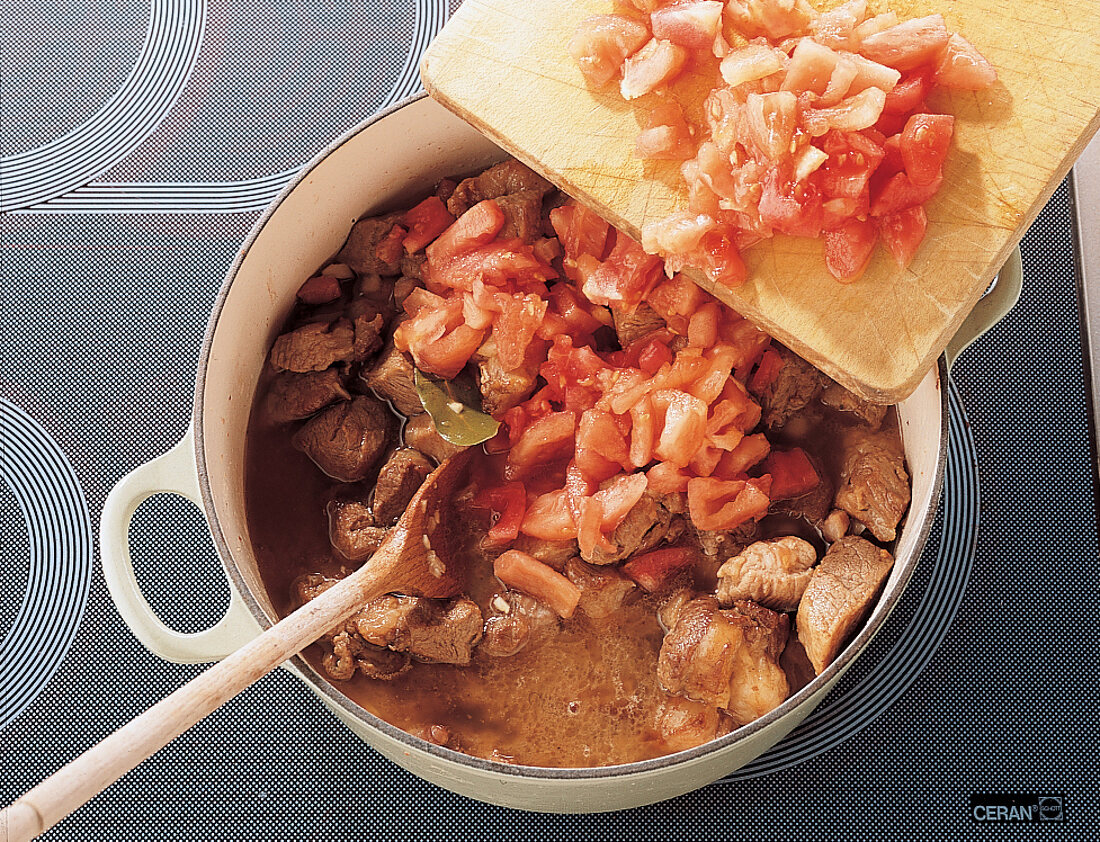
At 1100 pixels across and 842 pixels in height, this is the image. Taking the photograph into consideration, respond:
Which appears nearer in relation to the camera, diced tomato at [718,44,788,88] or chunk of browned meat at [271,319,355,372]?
diced tomato at [718,44,788,88]

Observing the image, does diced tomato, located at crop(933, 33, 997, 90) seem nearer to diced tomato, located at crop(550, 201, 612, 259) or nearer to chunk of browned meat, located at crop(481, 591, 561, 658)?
diced tomato, located at crop(550, 201, 612, 259)

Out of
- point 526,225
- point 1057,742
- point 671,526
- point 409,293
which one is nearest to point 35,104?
point 409,293

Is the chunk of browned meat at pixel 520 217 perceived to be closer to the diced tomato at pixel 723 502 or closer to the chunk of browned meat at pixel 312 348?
the chunk of browned meat at pixel 312 348

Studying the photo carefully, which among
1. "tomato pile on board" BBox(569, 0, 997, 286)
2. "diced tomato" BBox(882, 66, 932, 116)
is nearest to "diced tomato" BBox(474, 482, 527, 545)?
"tomato pile on board" BBox(569, 0, 997, 286)

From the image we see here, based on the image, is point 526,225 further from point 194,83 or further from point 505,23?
point 194,83

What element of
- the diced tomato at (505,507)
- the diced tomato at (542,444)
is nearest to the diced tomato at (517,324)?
the diced tomato at (542,444)
